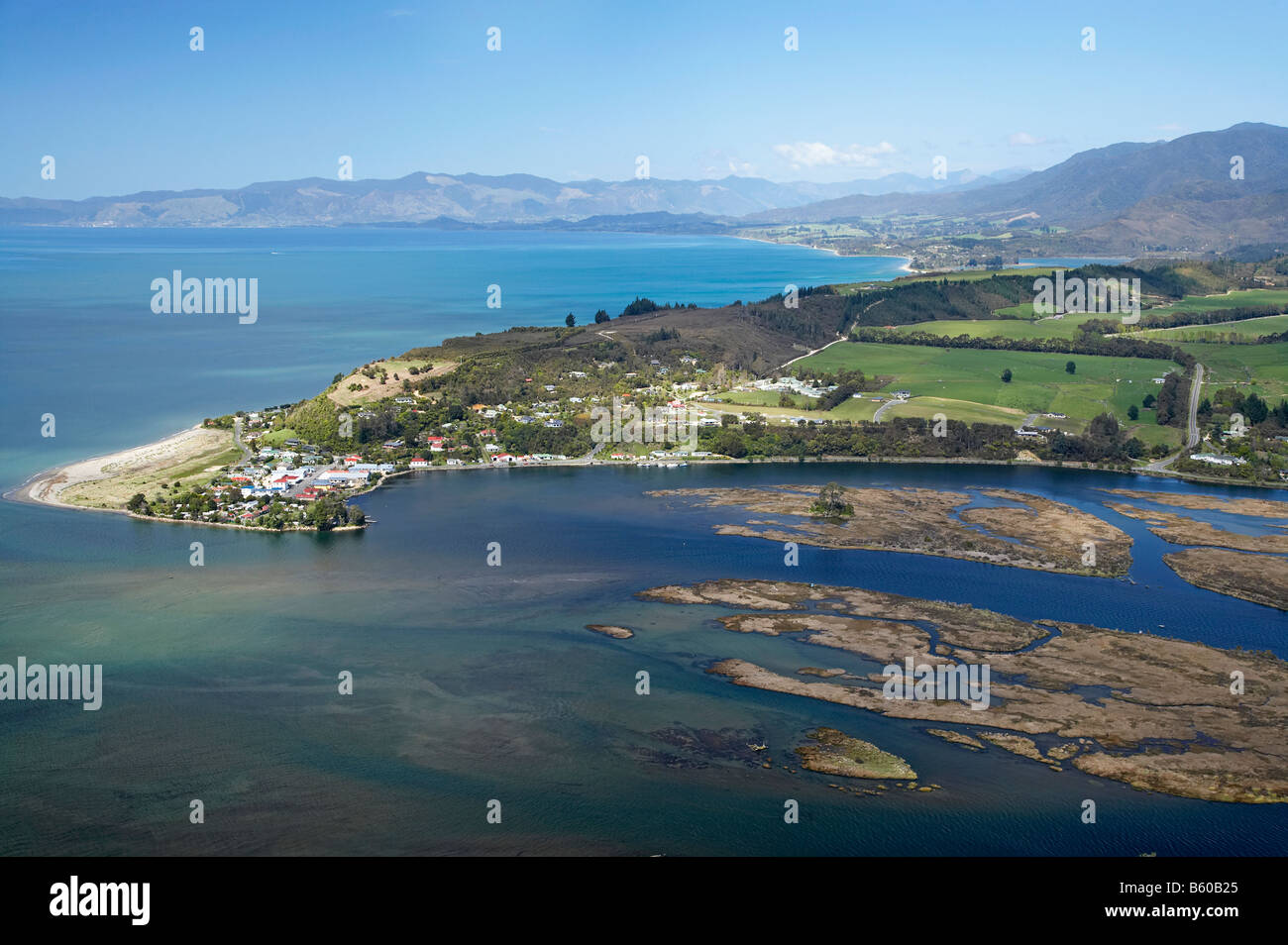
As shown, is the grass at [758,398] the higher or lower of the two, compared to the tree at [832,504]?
higher

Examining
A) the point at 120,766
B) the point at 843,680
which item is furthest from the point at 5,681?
the point at 843,680

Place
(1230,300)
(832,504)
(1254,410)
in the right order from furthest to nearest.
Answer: (1230,300) < (1254,410) < (832,504)

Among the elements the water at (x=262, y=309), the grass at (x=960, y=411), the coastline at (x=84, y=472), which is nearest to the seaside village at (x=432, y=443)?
the coastline at (x=84, y=472)

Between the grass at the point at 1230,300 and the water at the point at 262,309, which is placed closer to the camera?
the water at the point at 262,309

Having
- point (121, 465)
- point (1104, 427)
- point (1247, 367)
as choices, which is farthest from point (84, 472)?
point (1247, 367)

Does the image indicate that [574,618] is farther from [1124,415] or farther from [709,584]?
[1124,415]

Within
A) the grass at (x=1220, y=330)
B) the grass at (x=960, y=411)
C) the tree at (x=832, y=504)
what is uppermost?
the grass at (x=1220, y=330)

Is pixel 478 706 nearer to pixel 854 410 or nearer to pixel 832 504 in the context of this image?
pixel 832 504

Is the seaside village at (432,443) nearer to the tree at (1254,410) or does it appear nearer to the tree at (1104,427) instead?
the tree at (1104,427)
